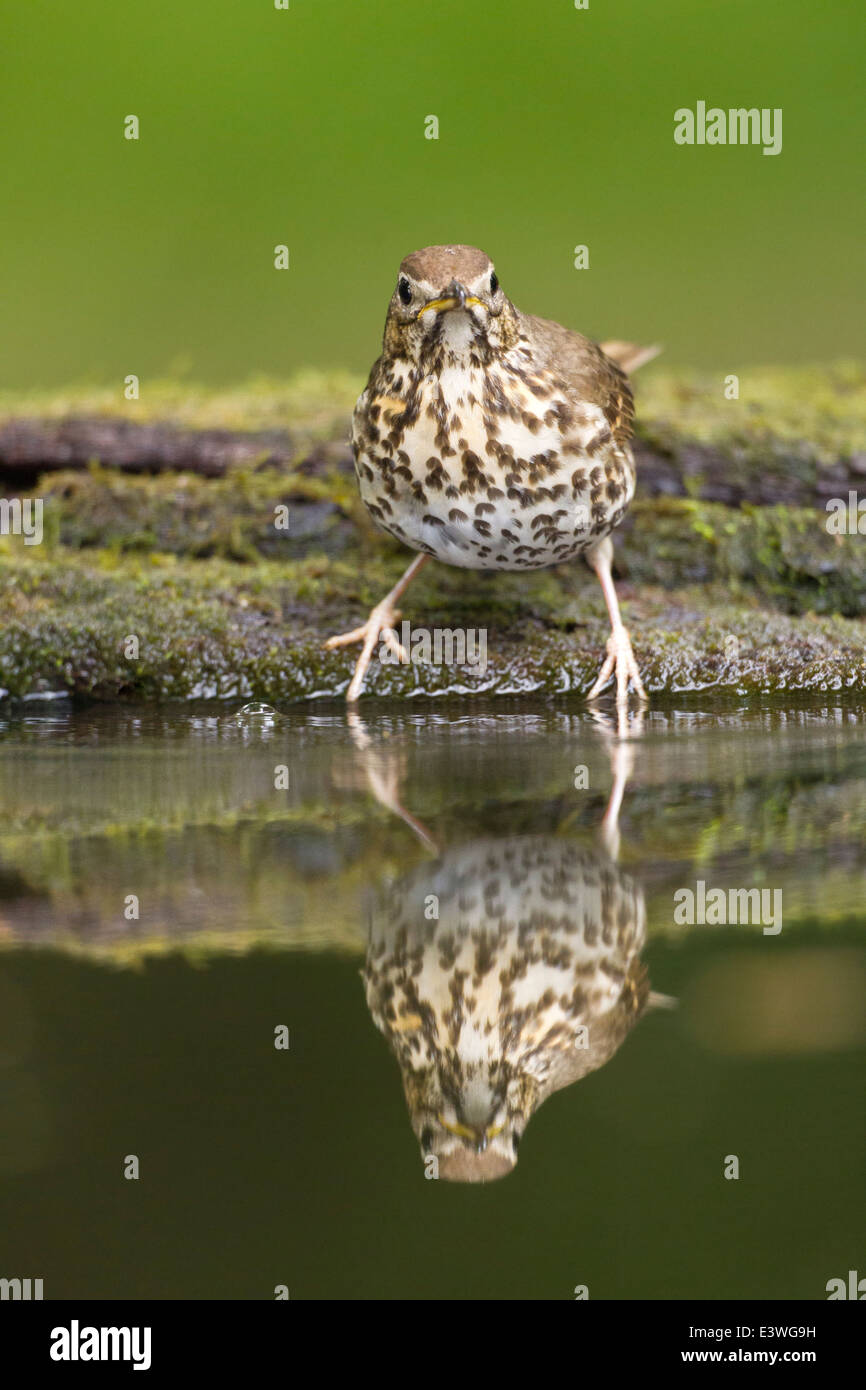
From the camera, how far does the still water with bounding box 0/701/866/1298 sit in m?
1.64

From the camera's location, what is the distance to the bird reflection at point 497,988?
6.12 feet

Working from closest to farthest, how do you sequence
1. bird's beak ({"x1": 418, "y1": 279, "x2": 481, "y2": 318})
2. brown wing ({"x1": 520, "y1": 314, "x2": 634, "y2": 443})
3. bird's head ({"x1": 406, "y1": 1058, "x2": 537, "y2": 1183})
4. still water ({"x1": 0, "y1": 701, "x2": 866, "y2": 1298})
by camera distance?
still water ({"x1": 0, "y1": 701, "x2": 866, "y2": 1298}) → bird's head ({"x1": 406, "y1": 1058, "x2": 537, "y2": 1183}) → bird's beak ({"x1": 418, "y1": 279, "x2": 481, "y2": 318}) → brown wing ({"x1": 520, "y1": 314, "x2": 634, "y2": 443})

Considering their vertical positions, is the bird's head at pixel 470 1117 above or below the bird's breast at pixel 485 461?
below

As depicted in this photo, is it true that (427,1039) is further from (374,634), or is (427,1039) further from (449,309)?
(374,634)

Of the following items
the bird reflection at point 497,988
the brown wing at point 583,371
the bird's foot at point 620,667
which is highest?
the brown wing at point 583,371

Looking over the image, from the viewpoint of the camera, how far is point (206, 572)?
216 inches

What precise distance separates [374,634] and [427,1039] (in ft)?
10.1

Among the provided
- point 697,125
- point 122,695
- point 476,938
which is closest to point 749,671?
point 122,695

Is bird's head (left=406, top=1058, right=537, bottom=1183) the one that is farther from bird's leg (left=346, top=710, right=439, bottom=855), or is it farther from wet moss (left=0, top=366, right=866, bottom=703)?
wet moss (left=0, top=366, right=866, bottom=703)

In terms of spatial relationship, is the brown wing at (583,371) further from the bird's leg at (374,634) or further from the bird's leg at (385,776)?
the bird's leg at (385,776)

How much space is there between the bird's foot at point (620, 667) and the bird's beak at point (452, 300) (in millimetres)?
1337

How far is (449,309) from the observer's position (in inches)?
167

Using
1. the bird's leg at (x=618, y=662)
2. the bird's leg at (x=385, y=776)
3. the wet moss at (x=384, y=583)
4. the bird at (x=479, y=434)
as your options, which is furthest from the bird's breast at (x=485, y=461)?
the bird's leg at (x=385, y=776)

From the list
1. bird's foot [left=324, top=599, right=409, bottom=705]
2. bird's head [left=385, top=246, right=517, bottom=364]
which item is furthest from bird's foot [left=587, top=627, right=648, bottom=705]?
bird's head [left=385, top=246, right=517, bottom=364]
